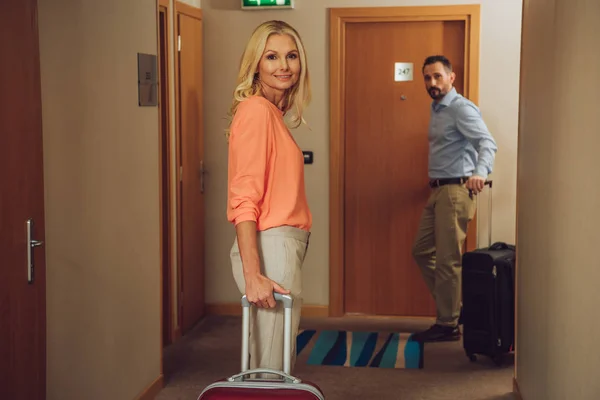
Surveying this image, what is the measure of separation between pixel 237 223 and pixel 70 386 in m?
1.22

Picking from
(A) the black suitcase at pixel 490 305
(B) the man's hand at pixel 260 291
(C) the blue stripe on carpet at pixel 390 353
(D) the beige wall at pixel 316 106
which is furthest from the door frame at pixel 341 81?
(B) the man's hand at pixel 260 291

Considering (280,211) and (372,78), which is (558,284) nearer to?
(280,211)

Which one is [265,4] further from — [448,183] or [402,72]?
[448,183]

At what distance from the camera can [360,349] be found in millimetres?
4746

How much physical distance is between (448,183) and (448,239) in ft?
1.09

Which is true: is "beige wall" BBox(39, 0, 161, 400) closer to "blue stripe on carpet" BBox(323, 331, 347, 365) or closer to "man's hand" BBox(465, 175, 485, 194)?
"blue stripe on carpet" BBox(323, 331, 347, 365)

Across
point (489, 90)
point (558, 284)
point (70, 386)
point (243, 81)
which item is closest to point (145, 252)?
point (70, 386)

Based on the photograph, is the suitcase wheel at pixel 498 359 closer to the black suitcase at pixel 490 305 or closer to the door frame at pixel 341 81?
the black suitcase at pixel 490 305

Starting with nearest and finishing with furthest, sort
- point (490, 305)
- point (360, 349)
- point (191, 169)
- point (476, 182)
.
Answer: point (490, 305) → point (476, 182) → point (360, 349) → point (191, 169)

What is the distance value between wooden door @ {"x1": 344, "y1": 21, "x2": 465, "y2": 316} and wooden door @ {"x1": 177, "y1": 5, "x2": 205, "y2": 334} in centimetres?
99

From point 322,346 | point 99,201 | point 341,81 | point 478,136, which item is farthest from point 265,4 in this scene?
point 99,201

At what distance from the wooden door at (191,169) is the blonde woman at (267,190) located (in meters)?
2.75

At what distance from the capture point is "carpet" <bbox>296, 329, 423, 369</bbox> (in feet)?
14.7

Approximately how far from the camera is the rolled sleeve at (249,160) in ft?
7.09
